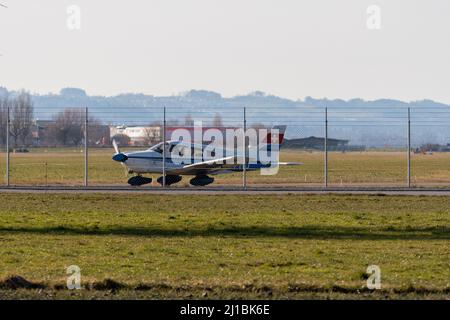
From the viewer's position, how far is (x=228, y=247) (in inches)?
747

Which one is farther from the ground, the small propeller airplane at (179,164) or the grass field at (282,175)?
the small propeller airplane at (179,164)

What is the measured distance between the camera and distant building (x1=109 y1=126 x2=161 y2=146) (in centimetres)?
5512

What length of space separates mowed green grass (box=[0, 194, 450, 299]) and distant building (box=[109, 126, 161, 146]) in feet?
80.1

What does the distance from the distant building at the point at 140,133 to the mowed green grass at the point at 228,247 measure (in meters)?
24.4

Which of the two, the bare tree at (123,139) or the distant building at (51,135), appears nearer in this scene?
the distant building at (51,135)

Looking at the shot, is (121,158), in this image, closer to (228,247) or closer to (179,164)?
(179,164)

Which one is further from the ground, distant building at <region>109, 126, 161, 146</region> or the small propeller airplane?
distant building at <region>109, 126, 161, 146</region>

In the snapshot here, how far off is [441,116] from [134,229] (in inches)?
824

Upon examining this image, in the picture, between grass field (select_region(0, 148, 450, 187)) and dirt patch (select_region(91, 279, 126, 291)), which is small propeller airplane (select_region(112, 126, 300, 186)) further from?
dirt patch (select_region(91, 279, 126, 291))

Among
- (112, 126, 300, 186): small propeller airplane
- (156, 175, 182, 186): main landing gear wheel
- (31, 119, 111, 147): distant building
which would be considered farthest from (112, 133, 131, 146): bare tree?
(156, 175, 182, 186): main landing gear wheel

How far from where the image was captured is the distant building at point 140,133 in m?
55.1
